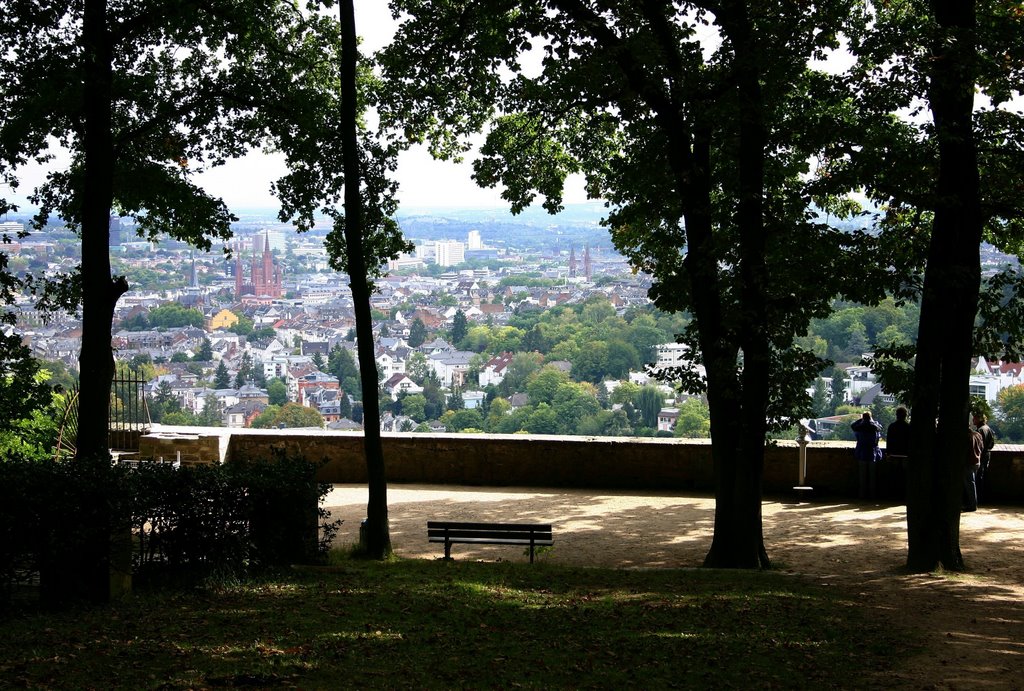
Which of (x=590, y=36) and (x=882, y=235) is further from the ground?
(x=590, y=36)

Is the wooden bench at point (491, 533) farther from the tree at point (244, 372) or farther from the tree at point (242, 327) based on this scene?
the tree at point (242, 327)

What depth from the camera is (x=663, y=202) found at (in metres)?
13.2

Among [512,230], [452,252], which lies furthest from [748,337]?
[512,230]

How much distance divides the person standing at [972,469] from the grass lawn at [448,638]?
19.6 ft

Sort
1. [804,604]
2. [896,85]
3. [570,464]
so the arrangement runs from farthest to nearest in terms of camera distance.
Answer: [570,464] → [896,85] → [804,604]

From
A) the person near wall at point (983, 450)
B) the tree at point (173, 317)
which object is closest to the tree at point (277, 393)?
the tree at point (173, 317)

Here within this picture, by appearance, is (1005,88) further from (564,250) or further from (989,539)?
(564,250)

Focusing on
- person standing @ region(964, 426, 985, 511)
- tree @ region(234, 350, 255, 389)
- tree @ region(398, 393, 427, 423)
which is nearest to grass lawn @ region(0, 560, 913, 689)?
person standing @ region(964, 426, 985, 511)

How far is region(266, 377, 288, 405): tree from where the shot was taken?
35188mm

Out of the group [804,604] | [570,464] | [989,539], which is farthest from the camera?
[570,464]

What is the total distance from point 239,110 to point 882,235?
7893mm

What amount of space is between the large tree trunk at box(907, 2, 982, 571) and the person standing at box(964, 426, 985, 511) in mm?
2732

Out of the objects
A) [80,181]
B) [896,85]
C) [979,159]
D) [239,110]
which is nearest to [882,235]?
[979,159]

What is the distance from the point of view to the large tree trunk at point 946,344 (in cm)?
1200
